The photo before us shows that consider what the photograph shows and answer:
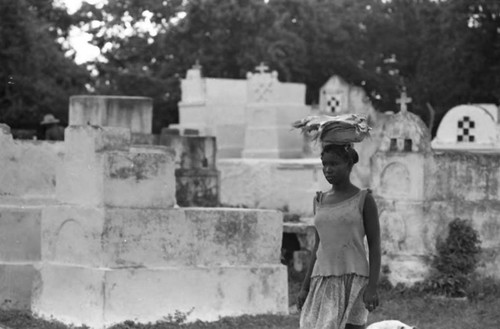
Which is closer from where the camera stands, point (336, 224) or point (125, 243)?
point (336, 224)

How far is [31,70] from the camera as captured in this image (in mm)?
33031

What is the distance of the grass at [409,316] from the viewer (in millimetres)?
13758

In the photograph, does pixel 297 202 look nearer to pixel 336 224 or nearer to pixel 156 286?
pixel 156 286

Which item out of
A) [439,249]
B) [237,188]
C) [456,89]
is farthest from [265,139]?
[439,249]

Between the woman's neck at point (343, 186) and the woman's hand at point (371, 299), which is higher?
the woman's neck at point (343, 186)

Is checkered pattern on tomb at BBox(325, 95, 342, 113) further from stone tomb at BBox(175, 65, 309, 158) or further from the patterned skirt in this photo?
the patterned skirt

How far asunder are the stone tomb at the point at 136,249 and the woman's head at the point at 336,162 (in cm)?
463

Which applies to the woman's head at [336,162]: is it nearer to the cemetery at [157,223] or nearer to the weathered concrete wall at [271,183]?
the cemetery at [157,223]

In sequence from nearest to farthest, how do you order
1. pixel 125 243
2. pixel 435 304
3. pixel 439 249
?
pixel 125 243, pixel 435 304, pixel 439 249

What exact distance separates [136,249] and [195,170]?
816 cm

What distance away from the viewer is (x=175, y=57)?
4056 centimetres

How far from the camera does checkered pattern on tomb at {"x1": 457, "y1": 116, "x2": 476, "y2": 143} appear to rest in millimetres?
22203

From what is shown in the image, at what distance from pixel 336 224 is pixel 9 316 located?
6135 millimetres

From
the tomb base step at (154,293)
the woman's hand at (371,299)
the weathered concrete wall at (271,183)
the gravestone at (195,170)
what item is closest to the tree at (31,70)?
the weathered concrete wall at (271,183)
